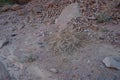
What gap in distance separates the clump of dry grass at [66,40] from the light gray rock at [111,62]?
1.53 ft

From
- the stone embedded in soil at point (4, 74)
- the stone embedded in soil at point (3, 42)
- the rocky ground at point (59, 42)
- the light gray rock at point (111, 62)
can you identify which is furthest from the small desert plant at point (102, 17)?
the stone embedded in soil at point (4, 74)

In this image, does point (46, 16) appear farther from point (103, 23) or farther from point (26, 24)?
point (103, 23)

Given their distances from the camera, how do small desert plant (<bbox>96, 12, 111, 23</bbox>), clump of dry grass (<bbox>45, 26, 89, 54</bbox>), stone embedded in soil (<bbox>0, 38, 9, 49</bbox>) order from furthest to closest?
small desert plant (<bbox>96, 12, 111, 23</bbox>), stone embedded in soil (<bbox>0, 38, 9, 49</bbox>), clump of dry grass (<bbox>45, 26, 89, 54</bbox>)

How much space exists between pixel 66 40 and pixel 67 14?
856mm

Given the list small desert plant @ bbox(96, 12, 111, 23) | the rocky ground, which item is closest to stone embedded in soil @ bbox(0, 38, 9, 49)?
the rocky ground

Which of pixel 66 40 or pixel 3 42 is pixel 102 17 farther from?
pixel 3 42

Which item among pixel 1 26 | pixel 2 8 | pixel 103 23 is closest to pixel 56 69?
pixel 103 23

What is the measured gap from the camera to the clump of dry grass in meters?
3.59

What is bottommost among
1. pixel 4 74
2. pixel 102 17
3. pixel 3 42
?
pixel 4 74

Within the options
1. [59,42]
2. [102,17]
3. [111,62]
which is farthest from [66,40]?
[102,17]

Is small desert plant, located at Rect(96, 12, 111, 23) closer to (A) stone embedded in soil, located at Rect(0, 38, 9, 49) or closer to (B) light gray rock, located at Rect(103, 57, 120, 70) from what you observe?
(B) light gray rock, located at Rect(103, 57, 120, 70)

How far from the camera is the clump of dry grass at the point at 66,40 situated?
3586 millimetres

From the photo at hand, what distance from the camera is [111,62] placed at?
324cm

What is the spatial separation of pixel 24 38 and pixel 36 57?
0.62m
